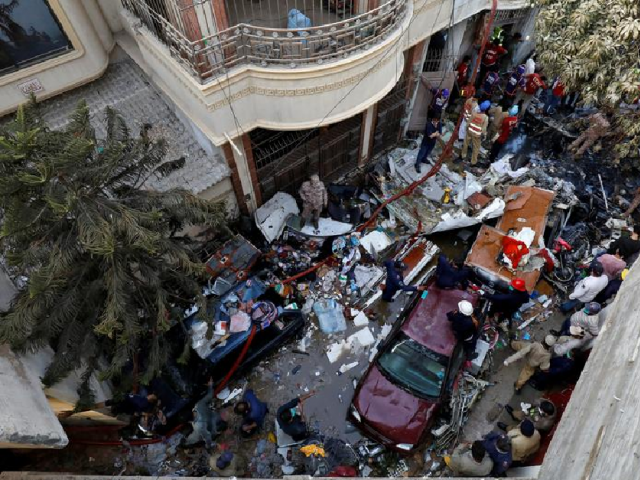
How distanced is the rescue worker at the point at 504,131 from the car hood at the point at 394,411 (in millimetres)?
6226

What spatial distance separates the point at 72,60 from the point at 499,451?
8.81 meters

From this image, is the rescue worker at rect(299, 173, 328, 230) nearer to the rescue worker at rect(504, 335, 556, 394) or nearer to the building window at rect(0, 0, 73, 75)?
the rescue worker at rect(504, 335, 556, 394)

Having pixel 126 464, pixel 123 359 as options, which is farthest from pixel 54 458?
pixel 123 359

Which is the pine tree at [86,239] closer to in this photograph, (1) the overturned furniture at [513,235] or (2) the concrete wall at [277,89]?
(2) the concrete wall at [277,89]

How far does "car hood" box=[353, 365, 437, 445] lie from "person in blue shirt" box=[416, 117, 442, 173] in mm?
5265

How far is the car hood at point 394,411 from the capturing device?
6.55 meters

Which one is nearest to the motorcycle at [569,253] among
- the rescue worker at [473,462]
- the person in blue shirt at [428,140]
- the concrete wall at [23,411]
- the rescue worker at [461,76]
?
the person in blue shirt at [428,140]

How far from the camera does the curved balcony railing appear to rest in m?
5.62

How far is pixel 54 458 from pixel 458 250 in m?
8.14

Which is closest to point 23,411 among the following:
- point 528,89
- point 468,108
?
point 468,108

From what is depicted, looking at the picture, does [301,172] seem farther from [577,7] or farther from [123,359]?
[577,7]

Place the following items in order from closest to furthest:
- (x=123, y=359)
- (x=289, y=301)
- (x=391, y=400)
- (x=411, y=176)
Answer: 1. (x=123, y=359)
2. (x=391, y=400)
3. (x=289, y=301)
4. (x=411, y=176)

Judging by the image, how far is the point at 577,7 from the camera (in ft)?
25.5

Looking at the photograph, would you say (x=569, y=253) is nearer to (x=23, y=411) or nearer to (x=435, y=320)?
(x=435, y=320)
